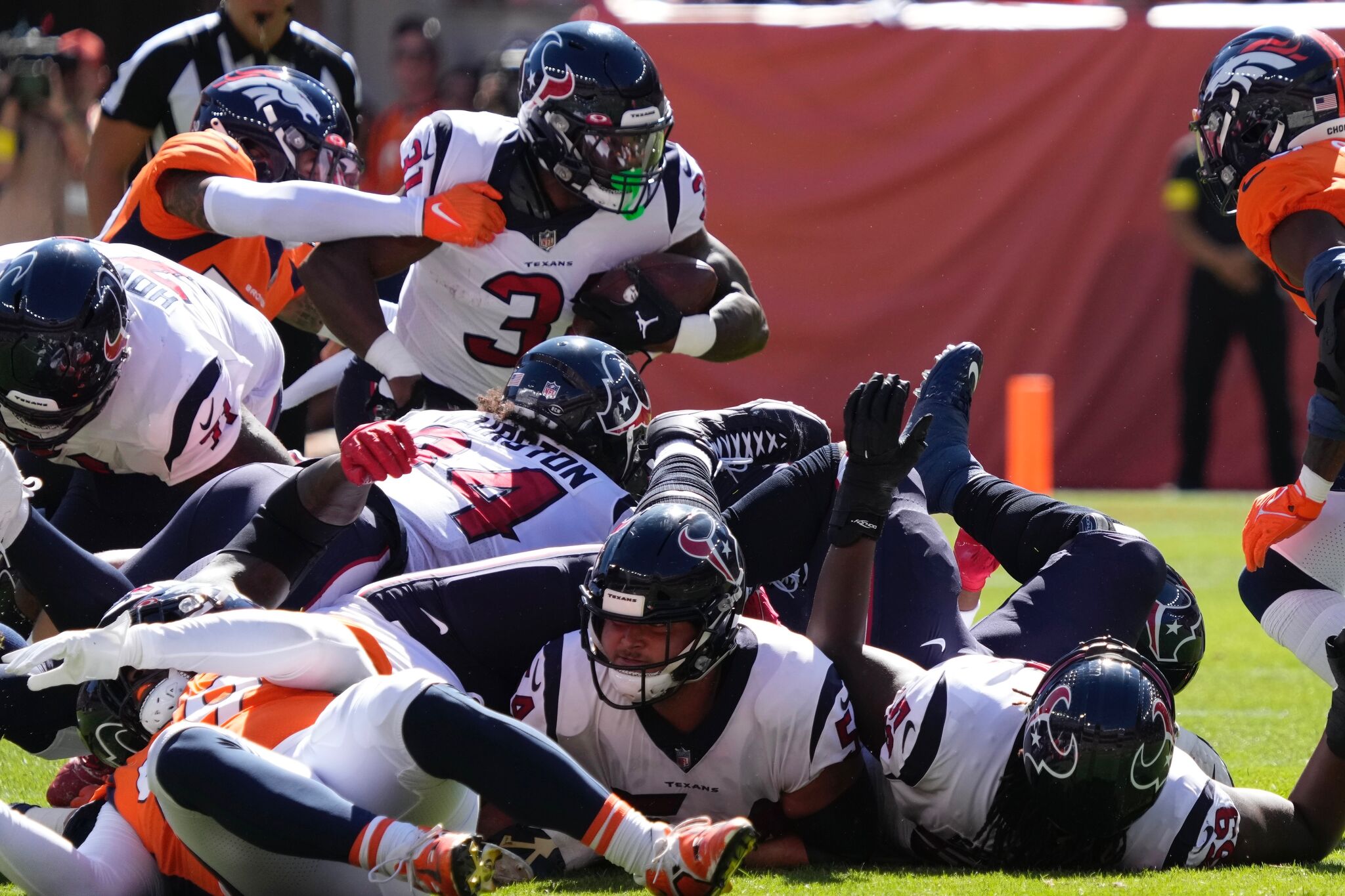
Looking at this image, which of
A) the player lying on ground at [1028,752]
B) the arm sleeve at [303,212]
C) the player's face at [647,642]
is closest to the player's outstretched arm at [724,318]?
the arm sleeve at [303,212]

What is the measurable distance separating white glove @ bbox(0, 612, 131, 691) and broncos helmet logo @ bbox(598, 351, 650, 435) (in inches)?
62.0

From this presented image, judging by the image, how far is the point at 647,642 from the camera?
10.5ft

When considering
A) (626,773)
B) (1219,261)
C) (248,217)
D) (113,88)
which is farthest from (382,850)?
(1219,261)

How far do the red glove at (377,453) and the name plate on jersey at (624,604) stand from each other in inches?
22.6

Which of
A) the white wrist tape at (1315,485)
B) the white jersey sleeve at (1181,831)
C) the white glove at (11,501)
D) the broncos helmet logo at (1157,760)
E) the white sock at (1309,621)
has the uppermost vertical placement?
the white glove at (11,501)

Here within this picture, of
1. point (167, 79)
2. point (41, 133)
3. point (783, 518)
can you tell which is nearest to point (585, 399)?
point (783, 518)

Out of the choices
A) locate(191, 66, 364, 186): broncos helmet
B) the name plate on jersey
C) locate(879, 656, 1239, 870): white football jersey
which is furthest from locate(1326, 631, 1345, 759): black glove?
locate(191, 66, 364, 186): broncos helmet

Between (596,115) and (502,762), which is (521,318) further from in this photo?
(502,762)

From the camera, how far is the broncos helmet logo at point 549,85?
486cm

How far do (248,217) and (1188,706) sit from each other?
3379 millimetres

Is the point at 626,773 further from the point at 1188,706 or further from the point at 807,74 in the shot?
the point at 807,74

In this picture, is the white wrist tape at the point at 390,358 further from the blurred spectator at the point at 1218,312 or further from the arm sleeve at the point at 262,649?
the blurred spectator at the point at 1218,312

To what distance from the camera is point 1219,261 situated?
10.4 m

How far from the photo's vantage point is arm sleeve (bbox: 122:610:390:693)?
9.50 ft
